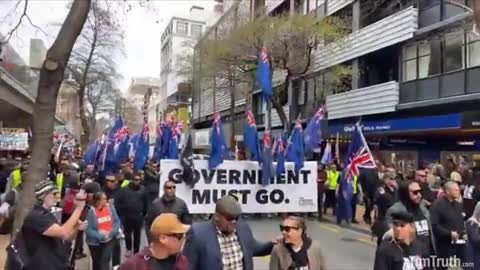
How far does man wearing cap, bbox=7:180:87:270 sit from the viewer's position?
4.92 metres

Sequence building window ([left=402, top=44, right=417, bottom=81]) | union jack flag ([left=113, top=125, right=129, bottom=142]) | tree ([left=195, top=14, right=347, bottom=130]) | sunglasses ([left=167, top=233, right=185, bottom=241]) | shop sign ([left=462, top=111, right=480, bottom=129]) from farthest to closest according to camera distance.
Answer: tree ([left=195, top=14, right=347, bottom=130]) → building window ([left=402, top=44, right=417, bottom=81]) → shop sign ([left=462, top=111, right=480, bottom=129]) → union jack flag ([left=113, top=125, right=129, bottom=142]) → sunglasses ([left=167, top=233, right=185, bottom=241])

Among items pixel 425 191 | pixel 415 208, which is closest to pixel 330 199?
pixel 425 191

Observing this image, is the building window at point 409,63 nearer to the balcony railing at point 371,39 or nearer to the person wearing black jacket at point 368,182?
the balcony railing at point 371,39

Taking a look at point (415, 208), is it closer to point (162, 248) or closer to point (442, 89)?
point (162, 248)

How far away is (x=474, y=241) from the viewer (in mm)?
Answer: 7383

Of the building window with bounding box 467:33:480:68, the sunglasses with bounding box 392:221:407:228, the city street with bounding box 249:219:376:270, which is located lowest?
the city street with bounding box 249:219:376:270

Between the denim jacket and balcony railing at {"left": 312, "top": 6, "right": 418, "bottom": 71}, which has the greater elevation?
balcony railing at {"left": 312, "top": 6, "right": 418, "bottom": 71}

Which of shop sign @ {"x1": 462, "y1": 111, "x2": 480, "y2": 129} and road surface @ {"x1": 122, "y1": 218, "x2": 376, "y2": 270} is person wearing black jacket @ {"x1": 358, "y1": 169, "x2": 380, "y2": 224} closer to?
road surface @ {"x1": 122, "y1": 218, "x2": 376, "y2": 270}

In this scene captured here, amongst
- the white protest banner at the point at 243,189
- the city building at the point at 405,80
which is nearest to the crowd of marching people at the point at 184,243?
the white protest banner at the point at 243,189

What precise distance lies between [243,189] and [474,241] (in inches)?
165

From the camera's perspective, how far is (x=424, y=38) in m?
24.8

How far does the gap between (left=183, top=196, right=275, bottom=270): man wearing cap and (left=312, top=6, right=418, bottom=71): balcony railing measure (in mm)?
22285

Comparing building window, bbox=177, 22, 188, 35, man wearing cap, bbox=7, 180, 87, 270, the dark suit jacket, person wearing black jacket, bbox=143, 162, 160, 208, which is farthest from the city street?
building window, bbox=177, 22, 188, 35

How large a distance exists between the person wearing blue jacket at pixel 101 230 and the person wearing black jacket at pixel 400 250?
4.07 metres
